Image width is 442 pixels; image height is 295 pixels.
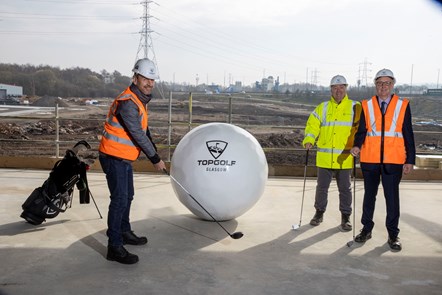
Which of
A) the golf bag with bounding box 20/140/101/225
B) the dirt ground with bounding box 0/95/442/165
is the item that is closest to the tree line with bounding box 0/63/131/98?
the dirt ground with bounding box 0/95/442/165

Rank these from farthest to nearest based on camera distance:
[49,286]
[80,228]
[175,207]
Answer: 1. [175,207]
2. [80,228]
3. [49,286]

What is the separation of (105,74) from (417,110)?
122ft

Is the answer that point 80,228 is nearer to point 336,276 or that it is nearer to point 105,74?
point 336,276

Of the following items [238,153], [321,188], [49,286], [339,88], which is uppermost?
[339,88]

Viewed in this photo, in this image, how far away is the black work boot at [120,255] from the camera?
14.7 ft

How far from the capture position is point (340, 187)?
5.86m

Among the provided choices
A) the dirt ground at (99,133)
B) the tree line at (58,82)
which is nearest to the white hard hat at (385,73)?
the dirt ground at (99,133)

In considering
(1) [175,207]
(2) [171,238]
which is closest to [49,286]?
(2) [171,238]

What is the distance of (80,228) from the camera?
5598mm

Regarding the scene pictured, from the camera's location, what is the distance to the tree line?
155ft

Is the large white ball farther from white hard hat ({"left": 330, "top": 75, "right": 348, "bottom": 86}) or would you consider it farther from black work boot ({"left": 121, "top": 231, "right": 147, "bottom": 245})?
white hard hat ({"left": 330, "top": 75, "right": 348, "bottom": 86})

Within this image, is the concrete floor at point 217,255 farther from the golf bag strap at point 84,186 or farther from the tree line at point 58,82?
the tree line at point 58,82

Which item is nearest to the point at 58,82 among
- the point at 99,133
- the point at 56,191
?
the point at 99,133

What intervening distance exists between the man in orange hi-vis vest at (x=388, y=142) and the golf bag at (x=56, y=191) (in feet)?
10.9
